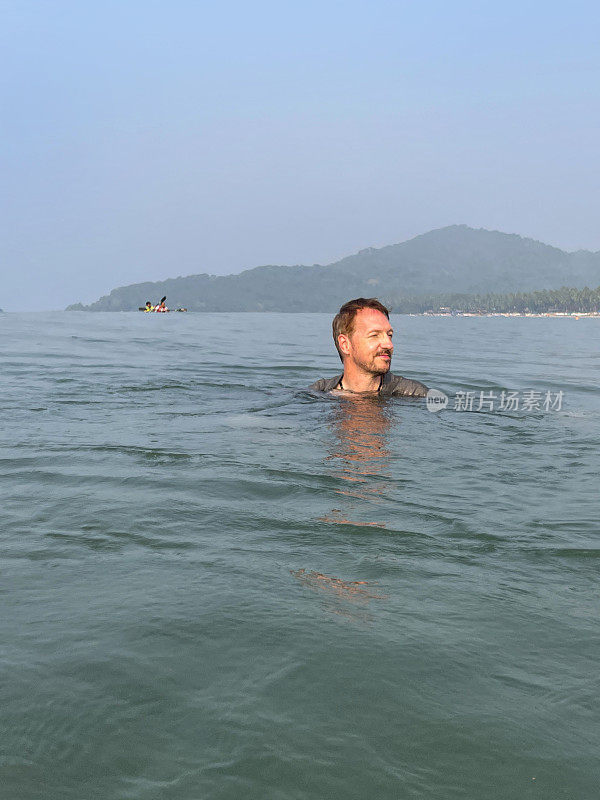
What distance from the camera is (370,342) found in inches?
395

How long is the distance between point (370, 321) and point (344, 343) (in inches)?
21.0

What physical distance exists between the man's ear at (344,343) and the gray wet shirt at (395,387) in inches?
28.7

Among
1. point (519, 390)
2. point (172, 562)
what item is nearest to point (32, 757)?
point (172, 562)

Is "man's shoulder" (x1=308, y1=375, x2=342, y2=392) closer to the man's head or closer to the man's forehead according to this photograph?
the man's head

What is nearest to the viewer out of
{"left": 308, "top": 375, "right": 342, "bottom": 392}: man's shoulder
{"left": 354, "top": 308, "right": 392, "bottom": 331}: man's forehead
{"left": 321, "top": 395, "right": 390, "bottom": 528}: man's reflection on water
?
{"left": 321, "top": 395, "right": 390, "bottom": 528}: man's reflection on water

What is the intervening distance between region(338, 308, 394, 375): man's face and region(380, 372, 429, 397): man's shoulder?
19.8 inches

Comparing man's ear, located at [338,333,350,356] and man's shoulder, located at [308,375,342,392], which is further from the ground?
man's ear, located at [338,333,350,356]

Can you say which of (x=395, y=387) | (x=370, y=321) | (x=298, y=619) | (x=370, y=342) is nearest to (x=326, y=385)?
(x=395, y=387)

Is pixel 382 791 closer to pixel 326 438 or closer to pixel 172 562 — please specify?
pixel 172 562

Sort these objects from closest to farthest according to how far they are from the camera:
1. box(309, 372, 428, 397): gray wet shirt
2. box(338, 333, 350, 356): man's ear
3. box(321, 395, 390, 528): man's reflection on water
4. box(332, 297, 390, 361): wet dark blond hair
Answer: box(321, 395, 390, 528): man's reflection on water < box(332, 297, 390, 361): wet dark blond hair < box(338, 333, 350, 356): man's ear < box(309, 372, 428, 397): gray wet shirt

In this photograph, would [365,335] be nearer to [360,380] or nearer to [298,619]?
[360,380]

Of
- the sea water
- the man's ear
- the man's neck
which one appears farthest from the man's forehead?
the sea water

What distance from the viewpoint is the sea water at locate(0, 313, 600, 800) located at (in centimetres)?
226

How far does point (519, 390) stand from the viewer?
14.6 m
